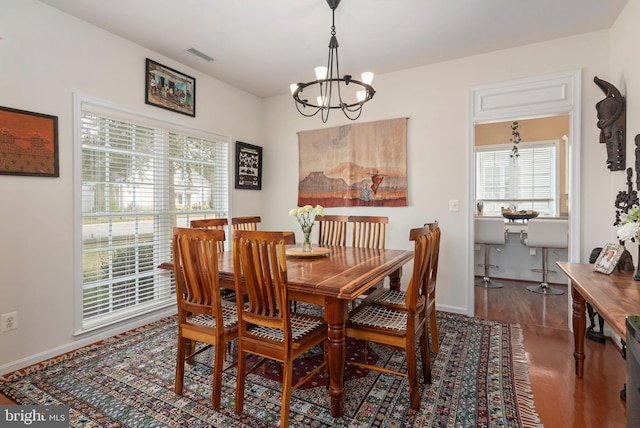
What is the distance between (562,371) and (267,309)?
2.09m

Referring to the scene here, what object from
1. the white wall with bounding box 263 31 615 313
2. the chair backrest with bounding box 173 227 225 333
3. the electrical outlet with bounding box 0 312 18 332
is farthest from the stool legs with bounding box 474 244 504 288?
the electrical outlet with bounding box 0 312 18 332

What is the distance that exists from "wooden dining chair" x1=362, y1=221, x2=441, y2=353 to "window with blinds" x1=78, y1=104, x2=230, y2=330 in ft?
7.48

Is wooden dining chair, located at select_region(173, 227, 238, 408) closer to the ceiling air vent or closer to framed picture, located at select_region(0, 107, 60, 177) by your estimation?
framed picture, located at select_region(0, 107, 60, 177)

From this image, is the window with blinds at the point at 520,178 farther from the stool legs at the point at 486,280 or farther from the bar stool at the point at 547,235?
the bar stool at the point at 547,235

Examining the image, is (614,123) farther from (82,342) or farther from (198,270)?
(82,342)

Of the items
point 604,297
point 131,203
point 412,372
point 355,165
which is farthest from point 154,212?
point 604,297

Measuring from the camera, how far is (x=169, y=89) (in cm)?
336

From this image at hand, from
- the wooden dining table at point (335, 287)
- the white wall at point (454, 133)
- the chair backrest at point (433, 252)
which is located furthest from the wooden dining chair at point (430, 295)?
the white wall at point (454, 133)

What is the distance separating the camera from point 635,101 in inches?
92.1

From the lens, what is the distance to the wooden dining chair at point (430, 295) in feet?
6.82

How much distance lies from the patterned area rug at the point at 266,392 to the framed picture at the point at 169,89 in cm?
229

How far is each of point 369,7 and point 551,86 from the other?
189 cm

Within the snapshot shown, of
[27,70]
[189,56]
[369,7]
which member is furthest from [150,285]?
[369,7]

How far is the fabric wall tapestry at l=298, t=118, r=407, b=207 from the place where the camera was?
12.2 feet
